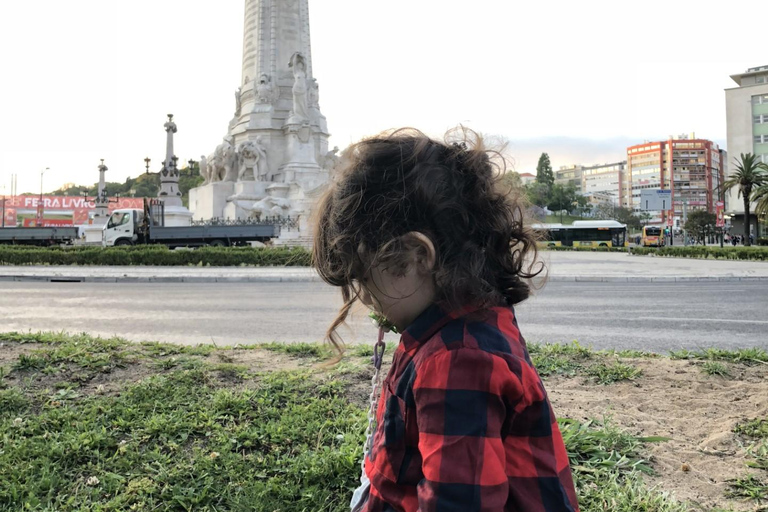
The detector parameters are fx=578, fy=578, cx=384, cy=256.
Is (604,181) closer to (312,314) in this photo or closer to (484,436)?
(312,314)

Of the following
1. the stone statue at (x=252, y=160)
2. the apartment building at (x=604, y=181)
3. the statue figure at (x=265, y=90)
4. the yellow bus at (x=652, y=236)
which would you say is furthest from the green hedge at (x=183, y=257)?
the apartment building at (x=604, y=181)

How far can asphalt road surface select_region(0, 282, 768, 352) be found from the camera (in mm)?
6777

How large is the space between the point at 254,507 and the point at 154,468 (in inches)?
24.3

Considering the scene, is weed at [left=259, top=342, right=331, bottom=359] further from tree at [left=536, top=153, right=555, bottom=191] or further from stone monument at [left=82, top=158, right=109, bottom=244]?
tree at [left=536, top=153, right=555, bottom=191]

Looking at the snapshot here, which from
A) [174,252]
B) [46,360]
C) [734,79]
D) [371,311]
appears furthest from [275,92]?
[734,79]

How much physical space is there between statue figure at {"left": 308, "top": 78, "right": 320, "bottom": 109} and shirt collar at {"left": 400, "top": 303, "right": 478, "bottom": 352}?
118 ft

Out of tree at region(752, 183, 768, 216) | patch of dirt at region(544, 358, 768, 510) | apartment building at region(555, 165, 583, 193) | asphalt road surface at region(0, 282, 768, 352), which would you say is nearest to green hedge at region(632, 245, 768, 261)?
tree at region(752, 183, 768, 216)

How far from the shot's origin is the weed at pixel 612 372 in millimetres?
3990

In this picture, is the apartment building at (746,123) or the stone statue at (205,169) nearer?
the stone statue at (205,169)

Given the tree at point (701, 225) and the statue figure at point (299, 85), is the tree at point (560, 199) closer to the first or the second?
the tree at point (701, 225)

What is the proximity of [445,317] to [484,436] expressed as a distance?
286 mm

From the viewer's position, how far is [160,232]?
2566 centimetres

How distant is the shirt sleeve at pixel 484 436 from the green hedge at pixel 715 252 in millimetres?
30167

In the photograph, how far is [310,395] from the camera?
3600mm
